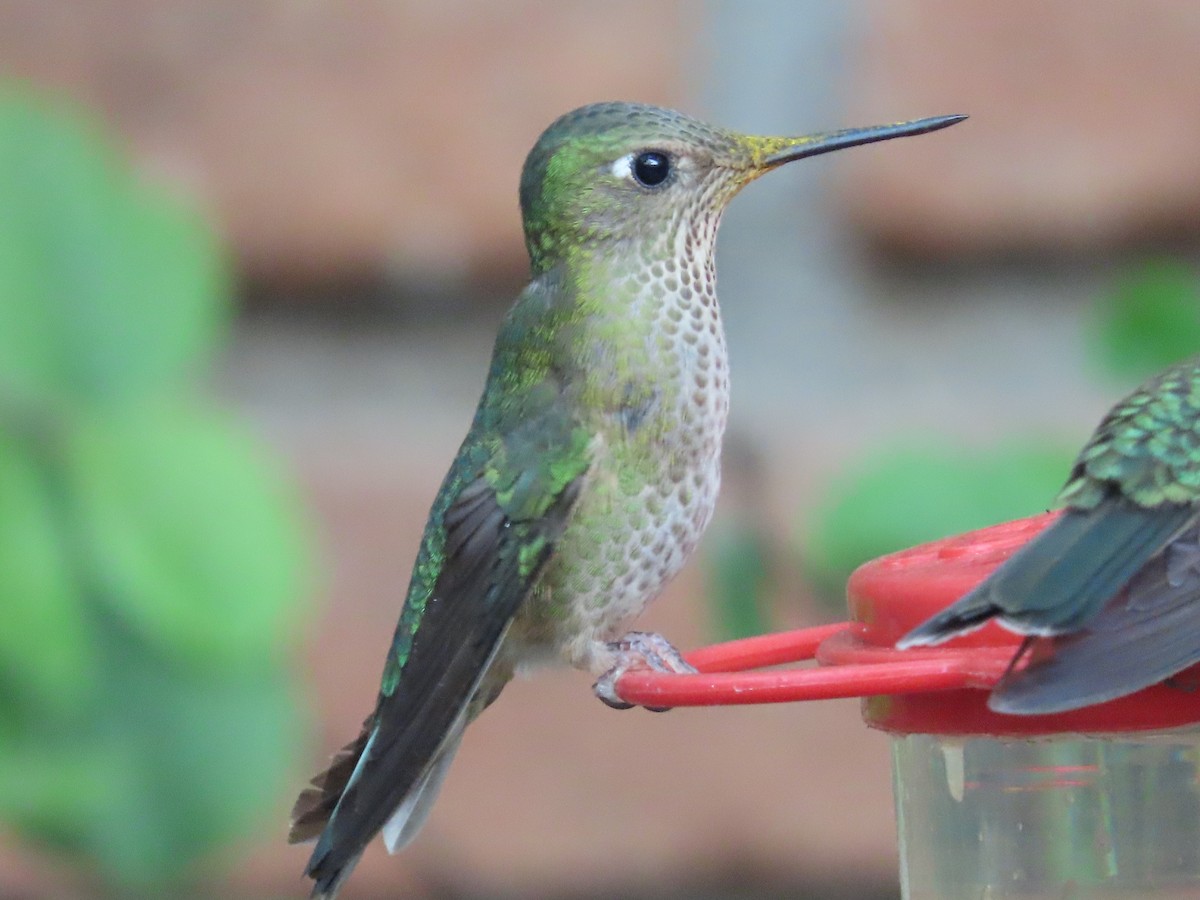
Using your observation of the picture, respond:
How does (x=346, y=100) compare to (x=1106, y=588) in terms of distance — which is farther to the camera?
(x=346, y=100)

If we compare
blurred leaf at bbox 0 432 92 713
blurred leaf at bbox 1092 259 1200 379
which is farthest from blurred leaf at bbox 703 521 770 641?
blurred leaf at bbox 0 432 92 713

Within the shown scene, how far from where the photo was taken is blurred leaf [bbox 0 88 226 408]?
1676 mm

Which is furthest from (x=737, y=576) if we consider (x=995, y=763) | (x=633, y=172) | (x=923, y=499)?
(x=995, y=763)

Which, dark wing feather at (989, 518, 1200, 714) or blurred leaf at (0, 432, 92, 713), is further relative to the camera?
blurred leaf at (0, 432, 92, 713)

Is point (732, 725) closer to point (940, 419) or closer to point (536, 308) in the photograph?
point (940, 419)

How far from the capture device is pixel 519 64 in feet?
5.81

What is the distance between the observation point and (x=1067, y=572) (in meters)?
0.93

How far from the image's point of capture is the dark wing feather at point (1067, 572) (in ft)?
2.89

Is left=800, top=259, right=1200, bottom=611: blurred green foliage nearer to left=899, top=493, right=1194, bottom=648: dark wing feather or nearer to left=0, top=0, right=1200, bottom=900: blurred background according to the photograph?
left=0, top=0, right=1200, bottom=900: blurred background

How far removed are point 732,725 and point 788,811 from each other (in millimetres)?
103

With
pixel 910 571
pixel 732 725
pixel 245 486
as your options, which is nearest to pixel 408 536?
pixel 245 486

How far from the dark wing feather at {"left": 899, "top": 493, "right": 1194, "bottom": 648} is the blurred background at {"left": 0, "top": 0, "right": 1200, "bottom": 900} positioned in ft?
2.03

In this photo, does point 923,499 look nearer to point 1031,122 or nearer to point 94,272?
point 1031,122

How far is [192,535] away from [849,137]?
719mm
